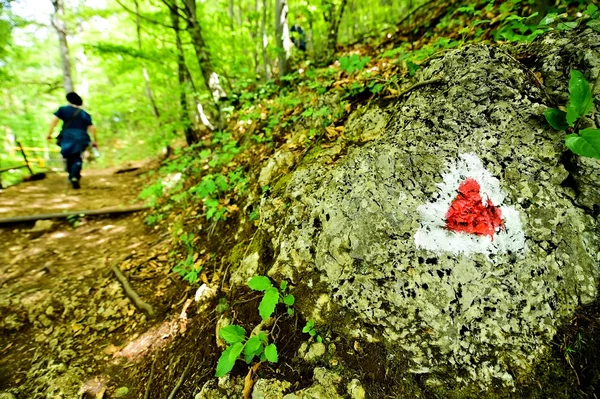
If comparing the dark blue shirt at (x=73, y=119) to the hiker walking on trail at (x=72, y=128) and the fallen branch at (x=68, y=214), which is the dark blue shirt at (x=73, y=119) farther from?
the fallen branch at (x=68, y=214)

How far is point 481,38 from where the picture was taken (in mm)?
3646

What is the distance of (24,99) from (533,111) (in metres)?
23.7

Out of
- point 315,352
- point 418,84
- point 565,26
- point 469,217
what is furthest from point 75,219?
point 565,26

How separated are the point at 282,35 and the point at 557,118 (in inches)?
205

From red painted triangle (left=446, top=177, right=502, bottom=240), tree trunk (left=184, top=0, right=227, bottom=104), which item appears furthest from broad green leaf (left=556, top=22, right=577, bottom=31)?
tree trunk (left=184, top=0, right=227, bottom=104)

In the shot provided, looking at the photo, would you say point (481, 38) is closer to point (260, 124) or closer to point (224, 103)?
point (260, 124)

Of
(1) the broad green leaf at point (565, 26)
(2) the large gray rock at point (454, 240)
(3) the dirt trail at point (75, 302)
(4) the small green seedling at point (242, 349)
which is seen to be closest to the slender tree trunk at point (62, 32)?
(3) the dirt trail at point (75, 302)

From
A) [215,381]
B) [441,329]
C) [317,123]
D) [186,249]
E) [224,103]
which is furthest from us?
[224,103]

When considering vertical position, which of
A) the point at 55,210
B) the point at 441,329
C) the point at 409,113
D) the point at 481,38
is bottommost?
the point at 55,210

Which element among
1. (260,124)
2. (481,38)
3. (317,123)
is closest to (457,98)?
(317,123)

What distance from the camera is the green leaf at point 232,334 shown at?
6.59 feet

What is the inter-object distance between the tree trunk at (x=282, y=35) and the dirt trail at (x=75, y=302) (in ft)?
14.3

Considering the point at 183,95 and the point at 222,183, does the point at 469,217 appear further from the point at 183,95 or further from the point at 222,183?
the point at 183,95

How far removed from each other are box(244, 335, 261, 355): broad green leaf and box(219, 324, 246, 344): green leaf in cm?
8
